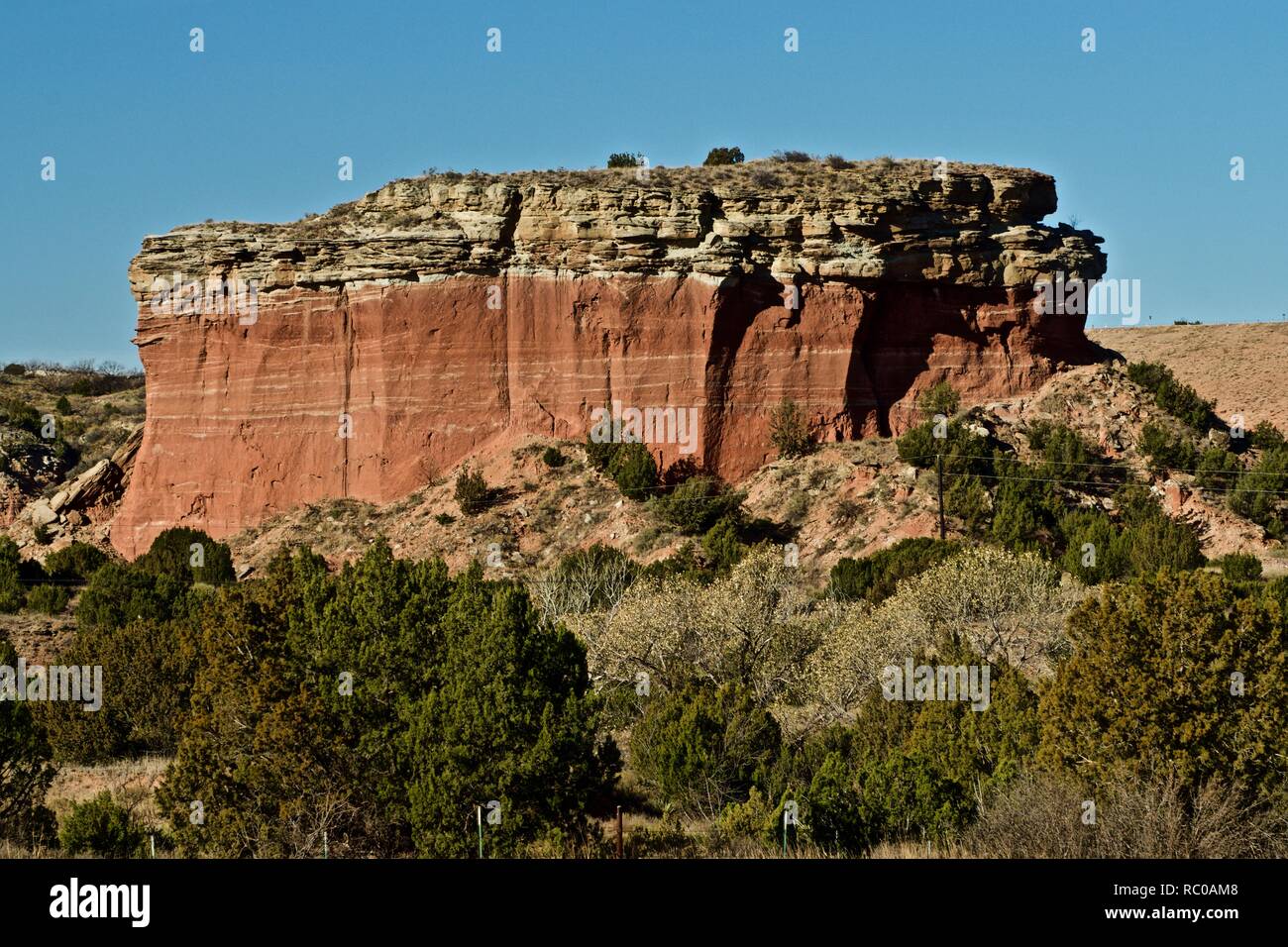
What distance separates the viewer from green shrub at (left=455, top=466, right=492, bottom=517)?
47.9 m

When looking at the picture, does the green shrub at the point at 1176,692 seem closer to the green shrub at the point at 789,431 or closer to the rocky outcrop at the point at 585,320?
the green shrub at the point at 789,431

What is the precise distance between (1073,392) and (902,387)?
5.50m

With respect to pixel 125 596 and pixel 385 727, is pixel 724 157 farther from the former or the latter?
pixel 385 727

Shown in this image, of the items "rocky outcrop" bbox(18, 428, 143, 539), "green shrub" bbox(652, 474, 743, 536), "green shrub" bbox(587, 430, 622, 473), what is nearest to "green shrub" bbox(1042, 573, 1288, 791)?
"green shrub" bbox(652, 474, 743, 536)

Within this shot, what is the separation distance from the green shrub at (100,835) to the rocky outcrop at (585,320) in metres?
28.3

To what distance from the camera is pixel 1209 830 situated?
56.0 feet

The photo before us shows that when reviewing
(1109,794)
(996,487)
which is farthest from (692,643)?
(996,487)

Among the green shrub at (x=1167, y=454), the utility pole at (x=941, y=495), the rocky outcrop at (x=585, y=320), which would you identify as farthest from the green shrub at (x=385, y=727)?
the green shrub at (x=1167, y=454)

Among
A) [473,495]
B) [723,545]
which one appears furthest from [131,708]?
[723,545]

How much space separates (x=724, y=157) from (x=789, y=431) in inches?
671

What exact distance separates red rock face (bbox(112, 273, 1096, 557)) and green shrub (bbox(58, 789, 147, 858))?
28288 millimetres

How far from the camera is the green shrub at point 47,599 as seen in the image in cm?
4466

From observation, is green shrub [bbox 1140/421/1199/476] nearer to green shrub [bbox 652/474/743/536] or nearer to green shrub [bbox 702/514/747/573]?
green shrub [bbox 652/474/743/536]

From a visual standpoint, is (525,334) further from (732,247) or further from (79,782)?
(79,782)
